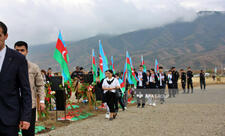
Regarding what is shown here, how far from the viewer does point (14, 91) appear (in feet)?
9.49

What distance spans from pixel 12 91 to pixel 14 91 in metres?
0.03

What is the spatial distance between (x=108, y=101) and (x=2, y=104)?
7.33 meters

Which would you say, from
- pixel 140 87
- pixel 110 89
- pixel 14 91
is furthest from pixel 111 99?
pixel 14 91

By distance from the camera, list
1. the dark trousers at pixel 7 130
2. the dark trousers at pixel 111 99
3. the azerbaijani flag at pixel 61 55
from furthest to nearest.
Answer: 1. the dark trousers at pixel 111 99
2. the azerbaijani flag at pixel 61 55
3. the dark trousers at pixel 7 130

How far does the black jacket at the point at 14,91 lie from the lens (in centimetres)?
280

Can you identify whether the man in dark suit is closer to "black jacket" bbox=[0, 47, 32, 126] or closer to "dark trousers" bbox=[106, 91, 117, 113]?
"black jacket" bbox=[0, 47, 32, 126]

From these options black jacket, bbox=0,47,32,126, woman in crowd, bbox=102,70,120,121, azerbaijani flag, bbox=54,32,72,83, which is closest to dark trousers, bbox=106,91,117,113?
woman in crowd, bbox=102,70,120,121

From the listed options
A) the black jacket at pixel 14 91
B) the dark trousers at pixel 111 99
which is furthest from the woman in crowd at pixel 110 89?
the black jacket at pixel 14 91

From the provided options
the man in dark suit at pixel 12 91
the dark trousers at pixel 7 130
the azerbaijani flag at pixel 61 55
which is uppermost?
the azerbaijani flag at pixel 61 55

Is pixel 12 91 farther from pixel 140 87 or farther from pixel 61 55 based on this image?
pixel 140 87

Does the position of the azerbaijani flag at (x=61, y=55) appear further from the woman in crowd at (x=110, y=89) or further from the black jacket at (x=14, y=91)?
the black jacket at (x=14, y=91)

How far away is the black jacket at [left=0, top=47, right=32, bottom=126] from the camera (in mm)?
2805

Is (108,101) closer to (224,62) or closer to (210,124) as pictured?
(210,124)

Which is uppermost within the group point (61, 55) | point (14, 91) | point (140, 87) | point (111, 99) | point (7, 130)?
point (61, 55)
